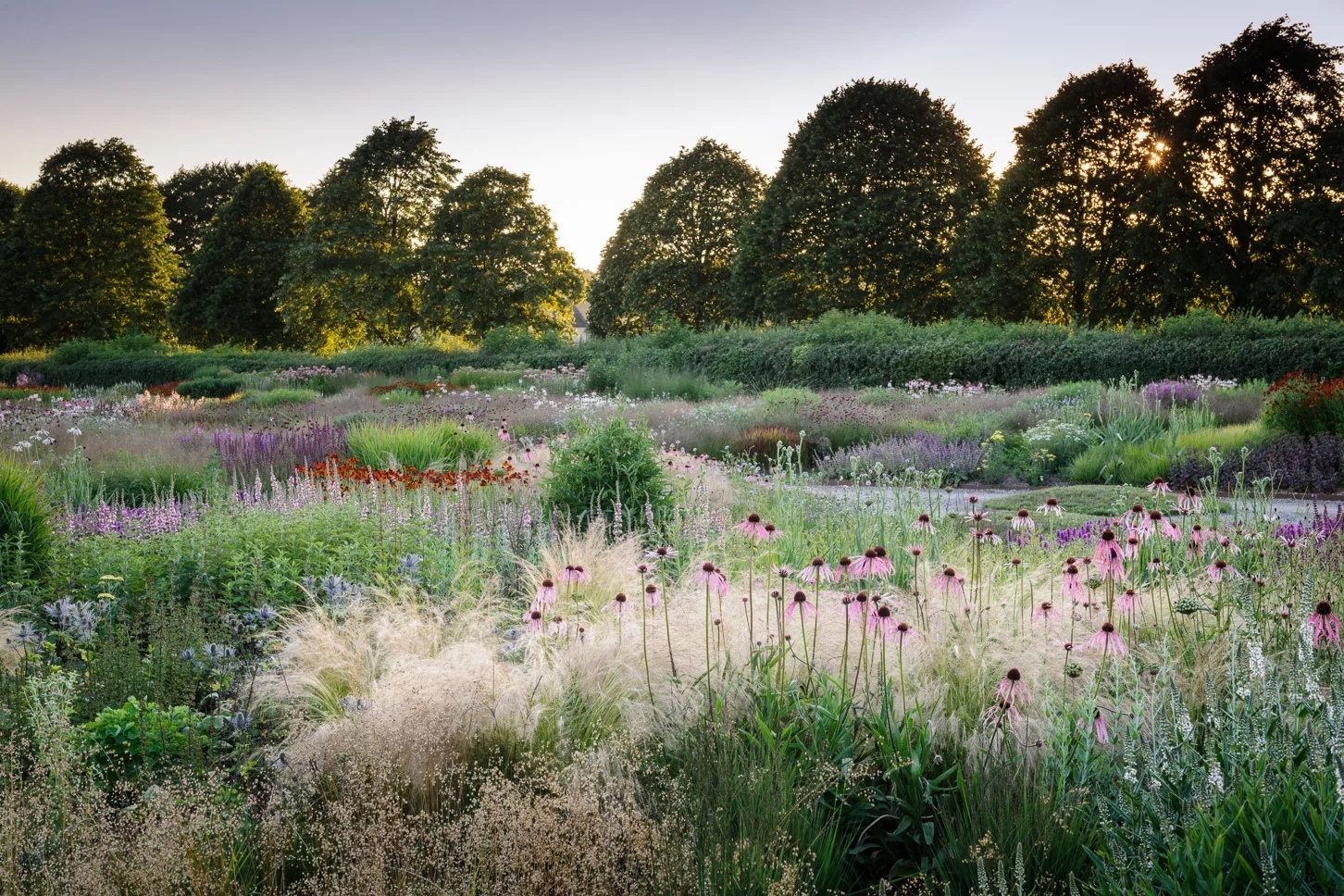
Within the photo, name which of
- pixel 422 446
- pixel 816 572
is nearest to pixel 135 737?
pixel 816 572

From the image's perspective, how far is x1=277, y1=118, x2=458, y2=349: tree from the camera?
109 feet

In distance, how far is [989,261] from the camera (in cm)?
2536

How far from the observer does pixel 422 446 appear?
866cm

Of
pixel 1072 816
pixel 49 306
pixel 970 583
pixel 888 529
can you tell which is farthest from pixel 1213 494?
pixel 49 306

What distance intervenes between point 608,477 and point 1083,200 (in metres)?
21.7

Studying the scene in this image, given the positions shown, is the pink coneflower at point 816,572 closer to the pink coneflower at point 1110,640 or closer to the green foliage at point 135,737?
the pink coneflower at point 1110,640

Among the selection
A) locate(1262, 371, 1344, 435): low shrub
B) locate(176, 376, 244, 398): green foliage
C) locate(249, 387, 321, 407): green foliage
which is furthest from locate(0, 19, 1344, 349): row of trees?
locate(1262, 371, 1344, 435): low shrub

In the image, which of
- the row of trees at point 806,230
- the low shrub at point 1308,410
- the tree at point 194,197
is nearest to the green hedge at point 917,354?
the row of trees at point 806,230

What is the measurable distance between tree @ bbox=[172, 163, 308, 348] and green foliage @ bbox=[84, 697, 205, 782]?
3771 centimetres

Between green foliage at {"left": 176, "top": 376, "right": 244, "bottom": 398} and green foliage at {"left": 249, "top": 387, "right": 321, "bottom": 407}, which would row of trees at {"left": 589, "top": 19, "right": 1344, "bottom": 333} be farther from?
green foliage at {"left": 249, "top": 387, "right": 321, "bottom": 407}

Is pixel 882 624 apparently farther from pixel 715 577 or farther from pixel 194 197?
pixel 194 197

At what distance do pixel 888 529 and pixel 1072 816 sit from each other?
10.6ft

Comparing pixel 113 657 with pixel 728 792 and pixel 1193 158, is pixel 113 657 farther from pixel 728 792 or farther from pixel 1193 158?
pixel 1193 158

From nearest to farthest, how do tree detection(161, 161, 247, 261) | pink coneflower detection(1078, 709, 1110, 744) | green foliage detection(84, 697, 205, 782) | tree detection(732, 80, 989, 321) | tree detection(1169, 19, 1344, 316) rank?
pink coneflower detection(1078, 709, 1110, 744)
green foliage detection(84, 697, 205, 782)
tree detection(1169, 19, 1344, 316)
tree detection(732, 80, 989, 321)
tree detection(161, 161, 247, 261)
